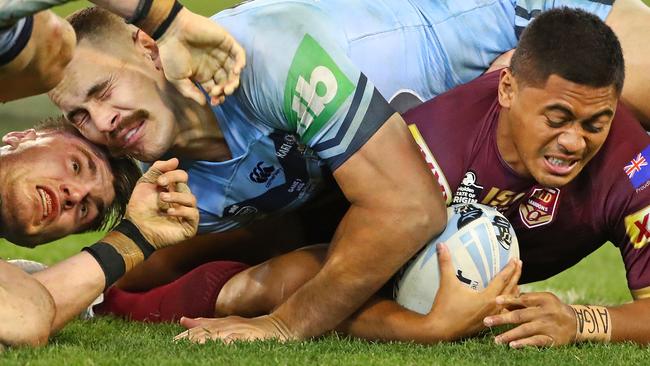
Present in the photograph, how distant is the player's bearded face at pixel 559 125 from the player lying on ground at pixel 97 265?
131cm

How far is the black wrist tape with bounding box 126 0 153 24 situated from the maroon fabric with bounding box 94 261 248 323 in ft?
4.98

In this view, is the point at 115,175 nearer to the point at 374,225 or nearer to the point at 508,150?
the point at 374,225

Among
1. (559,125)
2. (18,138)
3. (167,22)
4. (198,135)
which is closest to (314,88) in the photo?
(167,22)

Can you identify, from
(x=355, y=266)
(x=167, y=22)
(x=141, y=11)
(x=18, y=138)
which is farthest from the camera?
(x=18, y=138)

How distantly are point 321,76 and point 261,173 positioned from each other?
2.22 feet

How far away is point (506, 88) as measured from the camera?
4641mm

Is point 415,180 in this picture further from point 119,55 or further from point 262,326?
point 119,55

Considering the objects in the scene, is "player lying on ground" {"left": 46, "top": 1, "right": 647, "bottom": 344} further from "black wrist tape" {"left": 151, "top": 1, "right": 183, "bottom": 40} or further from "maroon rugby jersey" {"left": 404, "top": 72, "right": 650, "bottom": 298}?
"black wrist tape" {"left": 151, "top": 1, "right": 183, "bottom": 40}

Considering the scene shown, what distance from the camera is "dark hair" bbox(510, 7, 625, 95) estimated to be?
173 inches

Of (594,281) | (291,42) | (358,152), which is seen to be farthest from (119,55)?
(594,281)

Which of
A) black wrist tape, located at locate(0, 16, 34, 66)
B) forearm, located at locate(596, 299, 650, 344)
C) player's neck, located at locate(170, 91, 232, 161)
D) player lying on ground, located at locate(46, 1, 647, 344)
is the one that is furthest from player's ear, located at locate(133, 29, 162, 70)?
forearm, located at locate(596, 299, 650, 344)

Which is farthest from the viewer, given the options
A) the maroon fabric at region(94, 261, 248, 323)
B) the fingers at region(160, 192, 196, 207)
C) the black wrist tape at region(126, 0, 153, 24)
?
the maroon fabric at region(94, 261, 248, 323)

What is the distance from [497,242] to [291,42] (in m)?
1.06

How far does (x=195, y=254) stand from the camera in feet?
18.3
